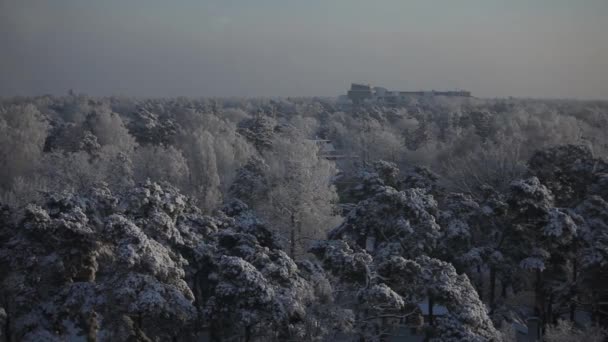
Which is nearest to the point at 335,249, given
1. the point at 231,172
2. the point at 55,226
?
the point at 55,226

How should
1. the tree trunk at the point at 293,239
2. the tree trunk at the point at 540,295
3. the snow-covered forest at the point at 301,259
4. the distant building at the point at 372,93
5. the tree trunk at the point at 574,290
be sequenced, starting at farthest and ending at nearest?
1. the distant building at the point at 372,93
2. the tree trunk at the point at 293,239
3. the tree trunk at the point at 540,295
4. the tree trunk at the point at 574,290
5. the snow-covered forest at the point at 301,259

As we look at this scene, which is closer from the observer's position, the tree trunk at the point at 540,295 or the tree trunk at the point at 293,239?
the tree trunk at the point at 540,295

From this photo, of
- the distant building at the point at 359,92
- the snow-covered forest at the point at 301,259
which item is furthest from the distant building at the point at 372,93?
the snow-covered forest at the point at 301,259

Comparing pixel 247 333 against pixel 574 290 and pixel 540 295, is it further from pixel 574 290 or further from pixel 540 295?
pixel 574 290

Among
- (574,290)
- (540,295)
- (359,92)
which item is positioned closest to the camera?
(574,290)

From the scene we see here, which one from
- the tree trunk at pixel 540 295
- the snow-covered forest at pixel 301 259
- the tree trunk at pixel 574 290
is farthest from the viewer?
the tree trunk at pixel 540 295

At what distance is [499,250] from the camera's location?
17.4 meters

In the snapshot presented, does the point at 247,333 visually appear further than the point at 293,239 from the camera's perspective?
No

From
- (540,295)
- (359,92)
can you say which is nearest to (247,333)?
(540,295)

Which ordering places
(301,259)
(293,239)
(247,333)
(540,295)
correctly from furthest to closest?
(293,239), (301,259), (540,295), (247,333)

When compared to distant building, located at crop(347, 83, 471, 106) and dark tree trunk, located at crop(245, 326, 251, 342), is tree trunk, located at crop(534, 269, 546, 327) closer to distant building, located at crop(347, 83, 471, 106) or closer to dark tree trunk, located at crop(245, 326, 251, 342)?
dark tree trunk, located at crop(245, 326, 251, 342)

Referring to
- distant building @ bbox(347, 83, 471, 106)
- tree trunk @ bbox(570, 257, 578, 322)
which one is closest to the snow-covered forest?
tree trunk @ bbox(570, 257, 578, 322)

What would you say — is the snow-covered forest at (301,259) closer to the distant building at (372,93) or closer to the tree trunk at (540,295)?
the tree trunk at (540,295)

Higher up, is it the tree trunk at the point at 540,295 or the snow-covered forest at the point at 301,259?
the snow-covered forest at the point at 301,259
